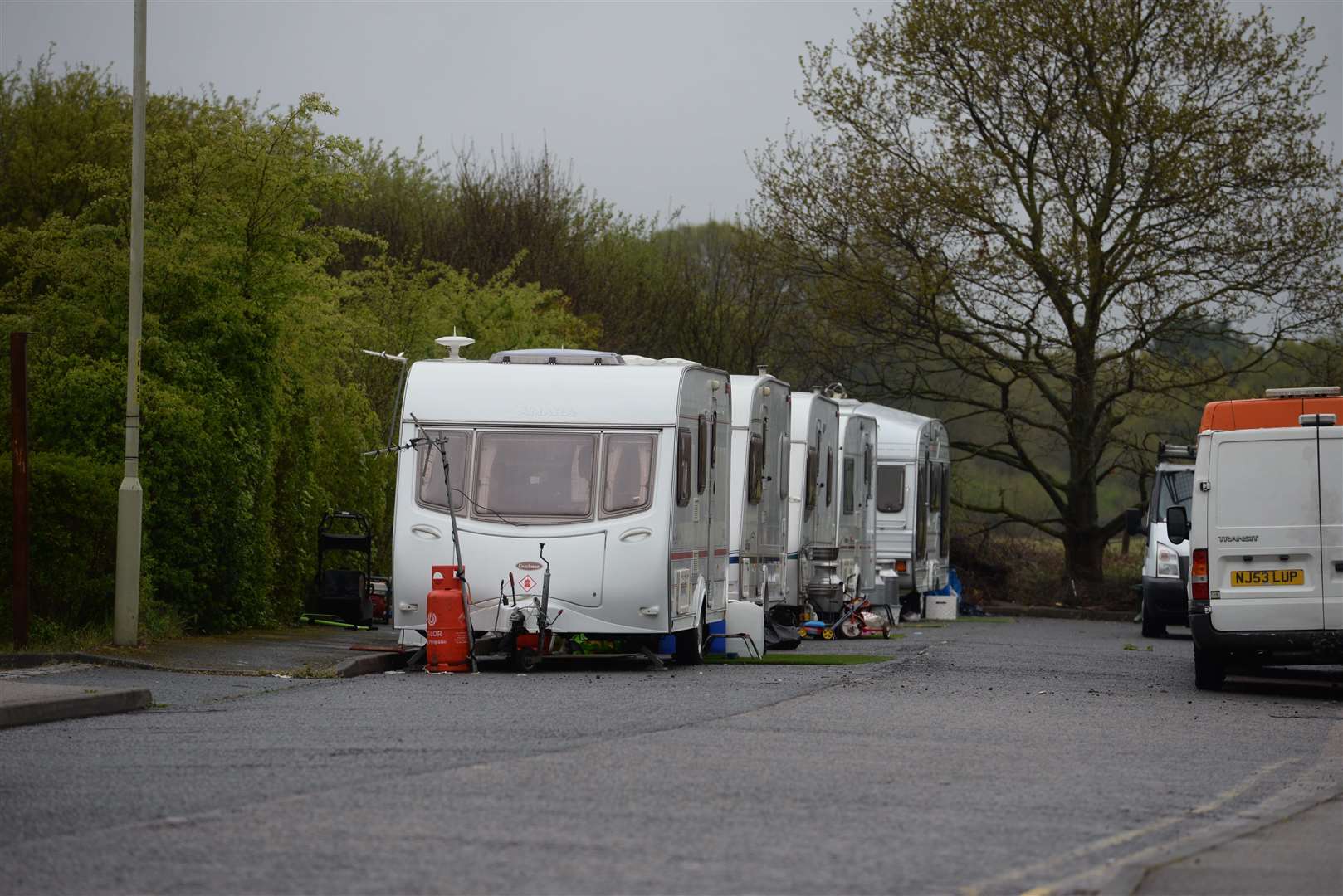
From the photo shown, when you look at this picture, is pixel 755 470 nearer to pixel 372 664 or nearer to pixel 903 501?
pixel 372 664

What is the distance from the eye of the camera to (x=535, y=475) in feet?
58.2

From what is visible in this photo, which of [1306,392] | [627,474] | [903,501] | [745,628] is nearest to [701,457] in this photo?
[627,474]

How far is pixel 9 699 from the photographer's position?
12516 millimetres

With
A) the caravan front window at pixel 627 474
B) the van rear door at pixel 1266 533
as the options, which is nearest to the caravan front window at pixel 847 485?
the caravan front window at pixel 627 474

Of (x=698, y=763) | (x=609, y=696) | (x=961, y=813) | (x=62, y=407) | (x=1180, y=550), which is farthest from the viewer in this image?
(x=1180, y=550)

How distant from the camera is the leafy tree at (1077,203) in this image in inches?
1423

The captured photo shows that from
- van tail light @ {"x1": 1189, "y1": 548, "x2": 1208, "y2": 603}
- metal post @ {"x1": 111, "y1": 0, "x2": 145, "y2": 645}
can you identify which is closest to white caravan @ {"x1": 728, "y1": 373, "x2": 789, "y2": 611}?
van tail light @ {"x1": 1189, "y1": 548, "x2": 1208, "y2": 603}

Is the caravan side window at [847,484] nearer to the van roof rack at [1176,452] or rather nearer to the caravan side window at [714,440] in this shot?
the van roof rack at [1176,452]

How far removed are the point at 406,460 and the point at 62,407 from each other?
→ 3780 mm

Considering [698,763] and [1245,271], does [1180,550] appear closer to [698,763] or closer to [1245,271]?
[1245,271]

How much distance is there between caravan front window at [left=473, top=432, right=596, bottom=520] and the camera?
17594mm

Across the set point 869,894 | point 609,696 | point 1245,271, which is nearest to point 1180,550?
point 1245,271

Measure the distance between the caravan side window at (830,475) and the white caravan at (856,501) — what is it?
1.19ft

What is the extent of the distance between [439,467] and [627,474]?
5.73 ft
